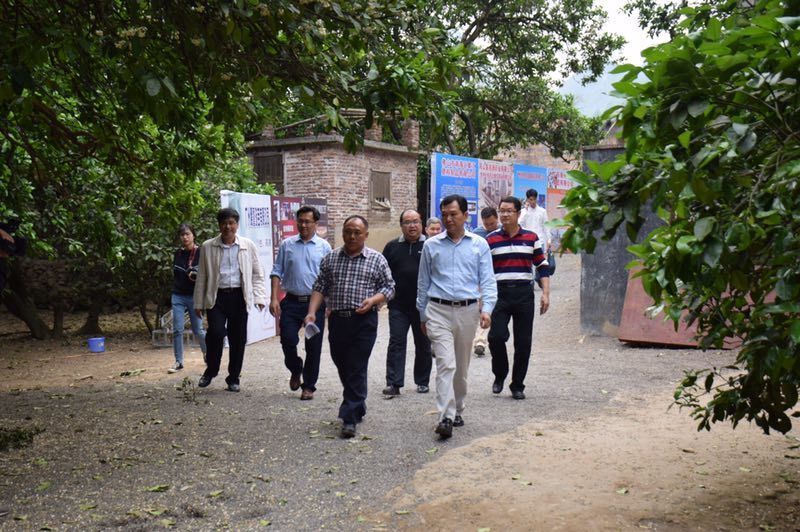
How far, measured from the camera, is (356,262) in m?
7.22

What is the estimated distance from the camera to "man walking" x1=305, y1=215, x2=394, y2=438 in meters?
7.05

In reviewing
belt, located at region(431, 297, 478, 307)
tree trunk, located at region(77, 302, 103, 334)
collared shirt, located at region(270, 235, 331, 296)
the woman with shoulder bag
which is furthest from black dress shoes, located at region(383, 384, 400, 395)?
tree trunk, located at region(77, 302, 103, 334)

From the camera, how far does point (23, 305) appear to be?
15.6 metres

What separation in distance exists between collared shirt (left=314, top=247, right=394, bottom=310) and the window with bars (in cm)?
1416

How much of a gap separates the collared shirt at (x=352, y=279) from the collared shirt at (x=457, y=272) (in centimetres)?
34

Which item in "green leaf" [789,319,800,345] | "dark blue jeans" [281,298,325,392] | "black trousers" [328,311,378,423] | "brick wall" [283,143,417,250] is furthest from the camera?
"brick wall" [283,143,417,250]

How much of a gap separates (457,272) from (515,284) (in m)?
1.48

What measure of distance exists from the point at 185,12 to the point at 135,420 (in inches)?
156

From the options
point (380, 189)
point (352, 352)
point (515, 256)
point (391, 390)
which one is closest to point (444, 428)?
point (352, 352)

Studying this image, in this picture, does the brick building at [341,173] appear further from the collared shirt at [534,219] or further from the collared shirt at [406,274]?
the collared shirt at [406,274]

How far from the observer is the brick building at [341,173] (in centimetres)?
2019

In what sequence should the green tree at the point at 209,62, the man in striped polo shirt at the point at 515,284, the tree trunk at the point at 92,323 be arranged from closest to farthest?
the green tree at the point at 209,62 < the man in striped polo shirt at the point at 515,284 < the tree trunk at the point at 92,323

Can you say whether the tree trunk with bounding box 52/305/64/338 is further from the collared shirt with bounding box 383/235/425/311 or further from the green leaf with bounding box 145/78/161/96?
the green leaf with bounding box 145/78/161/96

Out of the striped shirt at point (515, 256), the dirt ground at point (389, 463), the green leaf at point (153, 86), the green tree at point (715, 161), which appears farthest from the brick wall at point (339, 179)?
the green tree at point (715, 161)
